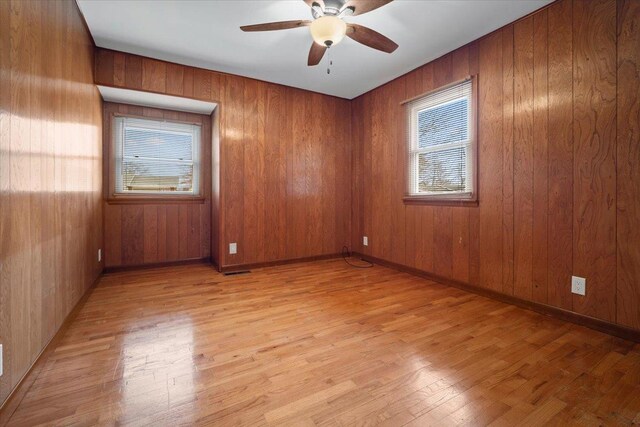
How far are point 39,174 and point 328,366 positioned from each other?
1906 millimetres

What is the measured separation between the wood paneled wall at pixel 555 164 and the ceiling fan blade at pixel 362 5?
1397 mm

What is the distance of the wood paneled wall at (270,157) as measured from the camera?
3.24 m

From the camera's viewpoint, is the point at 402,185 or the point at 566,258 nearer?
the point at 566,258

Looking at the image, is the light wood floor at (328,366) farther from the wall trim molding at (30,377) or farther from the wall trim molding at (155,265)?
the wall trim molding at (155,265)

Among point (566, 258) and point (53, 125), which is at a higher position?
point (53, 125)

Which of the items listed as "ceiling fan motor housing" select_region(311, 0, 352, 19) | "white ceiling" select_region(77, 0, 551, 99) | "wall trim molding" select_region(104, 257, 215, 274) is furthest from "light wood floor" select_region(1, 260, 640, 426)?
"white ceiling" select_region(77, 0, 551, 99)

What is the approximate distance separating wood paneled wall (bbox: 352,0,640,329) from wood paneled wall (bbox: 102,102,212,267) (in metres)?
3.04

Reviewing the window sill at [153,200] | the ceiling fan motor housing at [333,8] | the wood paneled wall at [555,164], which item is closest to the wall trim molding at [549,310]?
the wood paneled wall at [555,164]

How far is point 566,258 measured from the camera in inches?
84.1

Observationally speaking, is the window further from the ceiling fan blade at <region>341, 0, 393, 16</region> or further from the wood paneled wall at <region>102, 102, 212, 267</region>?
the wood paneled wall at <region>102, 102, 212, 267</region>

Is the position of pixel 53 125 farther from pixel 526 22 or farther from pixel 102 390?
pixel 526 22

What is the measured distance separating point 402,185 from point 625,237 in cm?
203

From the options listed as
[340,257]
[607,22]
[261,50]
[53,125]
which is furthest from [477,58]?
[53,125]

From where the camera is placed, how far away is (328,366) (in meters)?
1.55
